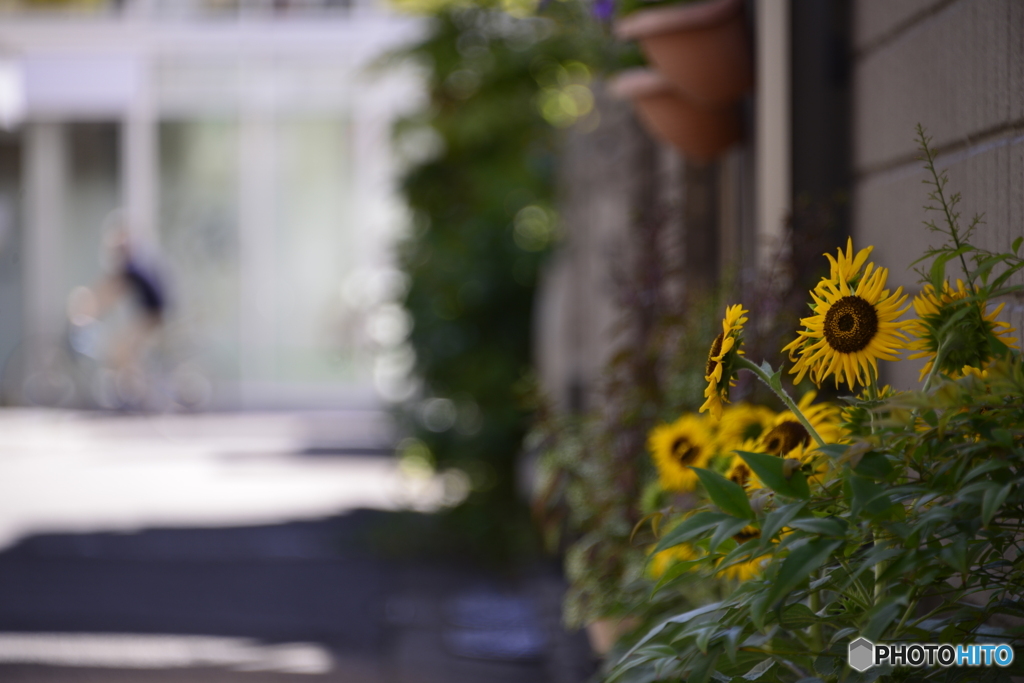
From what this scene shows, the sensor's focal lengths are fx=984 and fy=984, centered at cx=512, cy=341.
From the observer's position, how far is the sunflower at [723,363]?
1.09 m

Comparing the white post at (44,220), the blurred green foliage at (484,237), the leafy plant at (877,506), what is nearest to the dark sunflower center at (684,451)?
the leafy plant at (877,506)

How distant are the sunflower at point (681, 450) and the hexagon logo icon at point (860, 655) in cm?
74

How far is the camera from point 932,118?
161 centimetres

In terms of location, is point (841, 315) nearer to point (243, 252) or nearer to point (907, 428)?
point (907, 428)

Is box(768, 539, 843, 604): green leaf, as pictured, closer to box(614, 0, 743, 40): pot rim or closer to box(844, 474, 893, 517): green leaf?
box(844, 474, 893, 517): green leaf

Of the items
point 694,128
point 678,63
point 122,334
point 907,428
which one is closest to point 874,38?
point 678,63

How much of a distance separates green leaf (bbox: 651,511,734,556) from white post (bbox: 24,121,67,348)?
40.8 ft

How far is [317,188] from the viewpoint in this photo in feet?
40.7

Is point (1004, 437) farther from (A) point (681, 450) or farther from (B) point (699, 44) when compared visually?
(B) point (699, 44)

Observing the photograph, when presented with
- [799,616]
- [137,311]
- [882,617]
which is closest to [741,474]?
[799,616]

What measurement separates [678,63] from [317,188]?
34.7ft

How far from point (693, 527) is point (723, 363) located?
0.23 meters

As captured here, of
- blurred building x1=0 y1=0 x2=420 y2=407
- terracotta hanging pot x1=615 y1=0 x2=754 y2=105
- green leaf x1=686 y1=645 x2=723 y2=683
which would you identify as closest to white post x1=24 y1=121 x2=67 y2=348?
blurred building x1=0 y1=0 x2=420 y2=407

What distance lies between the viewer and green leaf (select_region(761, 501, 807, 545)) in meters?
0.85
